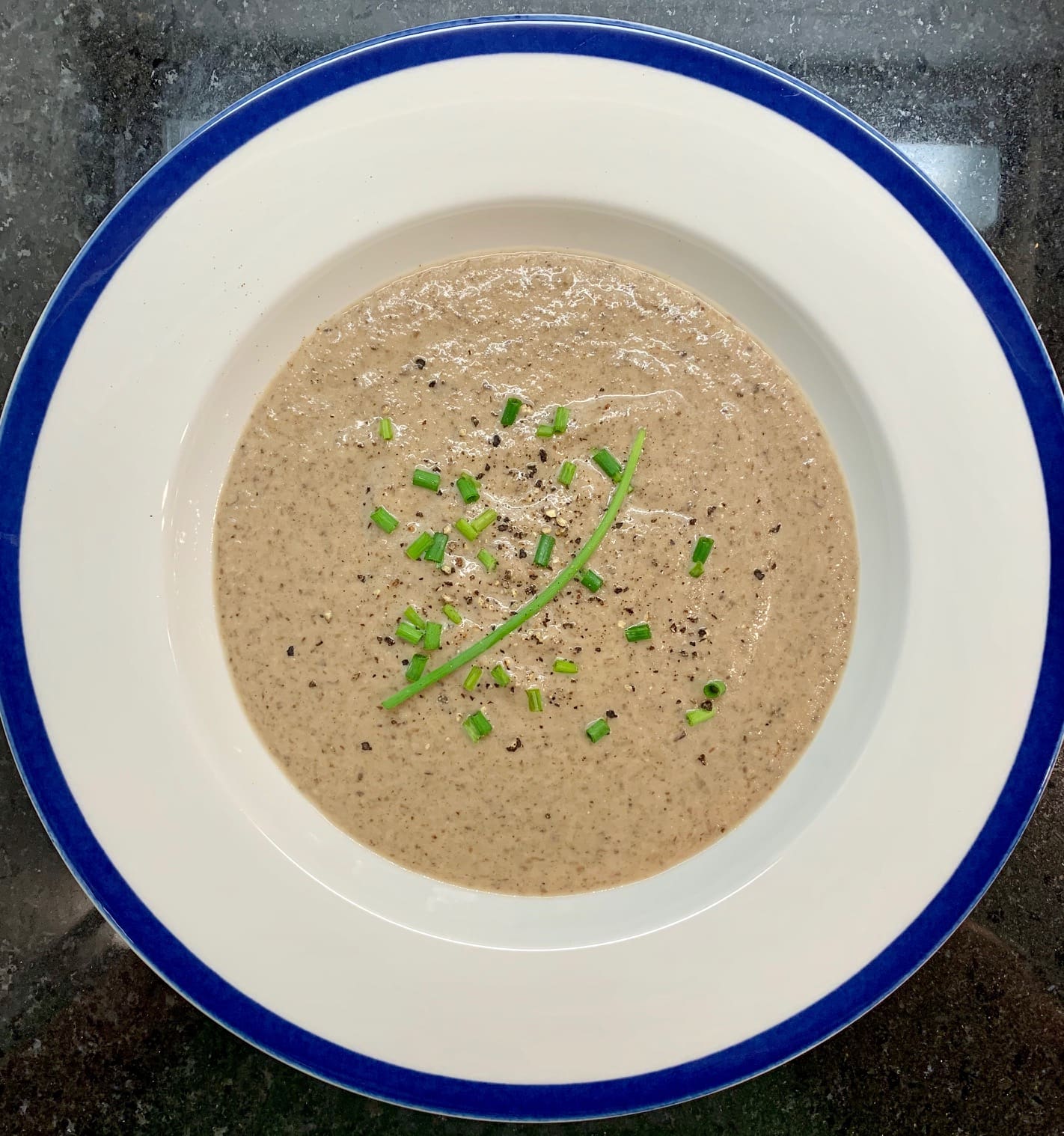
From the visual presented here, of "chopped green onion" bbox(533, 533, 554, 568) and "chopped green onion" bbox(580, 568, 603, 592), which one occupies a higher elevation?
"chopped green onion" bbox(533, 533, 554, 568)

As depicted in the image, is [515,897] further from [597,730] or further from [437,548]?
[437,548]

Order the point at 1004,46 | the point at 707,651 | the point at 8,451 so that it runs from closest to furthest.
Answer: the point at 8,451, the point at 707,651, the point at 1004,46

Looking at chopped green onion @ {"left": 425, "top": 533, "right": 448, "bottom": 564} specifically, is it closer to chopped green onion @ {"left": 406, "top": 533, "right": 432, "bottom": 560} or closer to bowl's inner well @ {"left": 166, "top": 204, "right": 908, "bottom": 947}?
chopped green onion @ {"left": 406, "top": 533, "right": 432, "bottom": 560}

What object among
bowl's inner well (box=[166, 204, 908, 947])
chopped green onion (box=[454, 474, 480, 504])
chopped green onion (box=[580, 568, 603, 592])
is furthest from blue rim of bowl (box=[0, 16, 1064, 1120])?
chopped green onion (box=[580, 568, 603, 592])

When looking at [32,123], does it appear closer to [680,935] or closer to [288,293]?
[288,293]

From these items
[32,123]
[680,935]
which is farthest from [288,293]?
[680,935]
